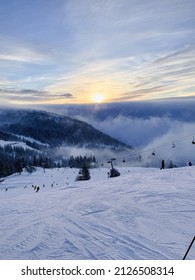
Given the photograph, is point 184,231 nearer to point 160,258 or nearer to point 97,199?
point 160,258

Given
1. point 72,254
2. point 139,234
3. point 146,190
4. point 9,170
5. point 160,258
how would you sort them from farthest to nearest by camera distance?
point 9,170
point 146,190
point 139,234
point 72,254
point 160,258

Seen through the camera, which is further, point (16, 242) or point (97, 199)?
point (97, 199)

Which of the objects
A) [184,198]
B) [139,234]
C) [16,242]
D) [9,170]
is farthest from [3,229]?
[9,170]

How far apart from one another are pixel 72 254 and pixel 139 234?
241 cm

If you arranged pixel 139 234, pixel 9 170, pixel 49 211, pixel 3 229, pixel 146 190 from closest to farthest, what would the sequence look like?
pixel 139 234
pixel 3 229
pixel 49 211
pixel 146 190
pixel 9 170

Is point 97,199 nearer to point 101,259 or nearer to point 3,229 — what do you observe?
point 3,229

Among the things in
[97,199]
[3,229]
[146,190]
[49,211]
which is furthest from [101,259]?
[146,190]

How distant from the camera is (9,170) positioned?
118750 mm

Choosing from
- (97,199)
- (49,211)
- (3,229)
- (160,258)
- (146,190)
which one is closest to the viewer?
(160,258)

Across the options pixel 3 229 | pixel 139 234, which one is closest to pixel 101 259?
pixel 139 234

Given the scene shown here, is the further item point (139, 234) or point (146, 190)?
point (146, 190)

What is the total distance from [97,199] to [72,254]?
7944 mm
